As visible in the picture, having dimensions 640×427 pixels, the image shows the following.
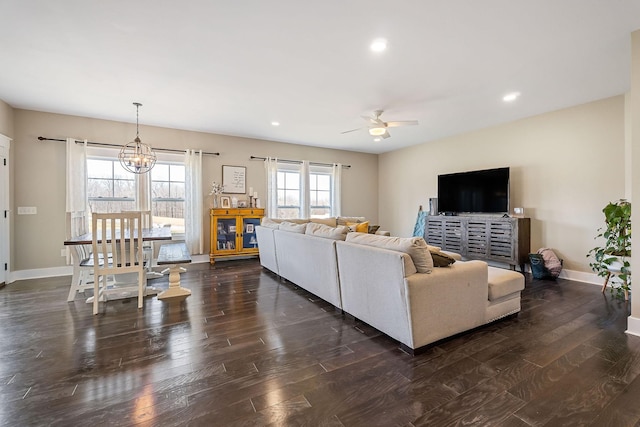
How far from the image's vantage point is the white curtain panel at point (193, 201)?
5641mm

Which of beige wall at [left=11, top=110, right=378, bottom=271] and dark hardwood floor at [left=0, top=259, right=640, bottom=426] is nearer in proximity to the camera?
dark hardwood floor at [left=0, top=259, right=640, bottom=426]

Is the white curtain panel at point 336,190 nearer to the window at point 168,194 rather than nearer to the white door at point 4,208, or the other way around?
the window at point 168,194

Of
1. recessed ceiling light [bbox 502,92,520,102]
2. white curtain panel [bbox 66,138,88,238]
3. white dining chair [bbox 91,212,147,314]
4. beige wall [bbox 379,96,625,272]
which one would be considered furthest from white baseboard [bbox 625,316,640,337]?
white curtain panel [bbox 66,138,88,238]

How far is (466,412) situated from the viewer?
62.2 inches

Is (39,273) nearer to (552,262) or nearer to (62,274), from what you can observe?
(62,274)

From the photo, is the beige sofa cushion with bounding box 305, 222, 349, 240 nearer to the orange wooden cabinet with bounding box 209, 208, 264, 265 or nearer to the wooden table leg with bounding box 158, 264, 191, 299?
the wooden table leg with bounding box 158, 264, 191, 299

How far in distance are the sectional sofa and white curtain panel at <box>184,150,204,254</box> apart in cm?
335

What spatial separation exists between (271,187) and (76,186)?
11.2 ft

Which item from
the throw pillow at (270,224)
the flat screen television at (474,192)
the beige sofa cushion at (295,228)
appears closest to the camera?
the beige sofa cushion at (295,228)

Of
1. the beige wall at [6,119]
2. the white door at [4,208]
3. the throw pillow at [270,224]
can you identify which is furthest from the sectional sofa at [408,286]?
the beige wall at [6,119]

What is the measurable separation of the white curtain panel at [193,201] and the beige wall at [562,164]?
5.26 meters

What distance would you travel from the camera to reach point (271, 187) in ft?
21.2

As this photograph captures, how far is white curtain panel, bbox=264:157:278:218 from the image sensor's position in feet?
21.2

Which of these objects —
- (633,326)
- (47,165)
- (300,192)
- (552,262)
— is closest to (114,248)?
(47,165)
